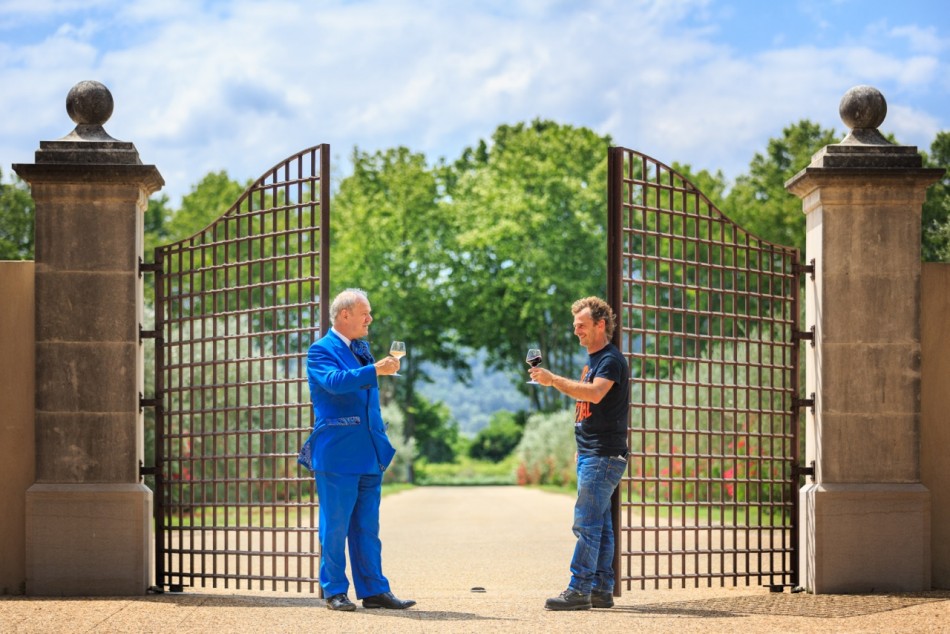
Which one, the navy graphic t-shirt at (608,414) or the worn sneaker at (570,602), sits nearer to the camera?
the navy graphic t-shirt at (608,414)

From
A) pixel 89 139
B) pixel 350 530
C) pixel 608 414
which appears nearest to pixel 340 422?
pixel 350 530

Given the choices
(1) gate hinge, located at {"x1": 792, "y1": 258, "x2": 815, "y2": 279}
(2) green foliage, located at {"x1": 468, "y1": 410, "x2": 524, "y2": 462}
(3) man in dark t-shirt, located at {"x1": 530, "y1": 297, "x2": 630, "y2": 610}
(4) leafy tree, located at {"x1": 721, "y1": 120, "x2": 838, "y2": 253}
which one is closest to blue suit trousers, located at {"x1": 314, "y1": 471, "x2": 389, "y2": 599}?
(3) man in dark t-shirt, located at {"x1": 530, "y1": 297, "x2": 630, "y2": 610}

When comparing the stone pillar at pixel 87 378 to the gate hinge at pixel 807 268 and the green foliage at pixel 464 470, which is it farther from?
the green foliage at pixel 464 470

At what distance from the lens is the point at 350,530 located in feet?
25.6

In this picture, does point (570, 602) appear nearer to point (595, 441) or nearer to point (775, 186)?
point (595, 441)

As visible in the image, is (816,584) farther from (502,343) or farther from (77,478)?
(502,343)

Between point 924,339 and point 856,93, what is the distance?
1902 millimetres

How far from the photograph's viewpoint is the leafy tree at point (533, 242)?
43094 millimetres

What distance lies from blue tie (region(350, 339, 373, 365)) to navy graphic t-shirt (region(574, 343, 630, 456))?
1419 millimetres

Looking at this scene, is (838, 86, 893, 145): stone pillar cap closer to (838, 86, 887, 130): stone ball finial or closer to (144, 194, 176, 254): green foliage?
(838, 86, 887, 130): stone ball finial

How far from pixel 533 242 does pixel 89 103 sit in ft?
117

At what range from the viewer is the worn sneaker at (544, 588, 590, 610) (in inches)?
301

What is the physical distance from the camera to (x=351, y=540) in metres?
7.76

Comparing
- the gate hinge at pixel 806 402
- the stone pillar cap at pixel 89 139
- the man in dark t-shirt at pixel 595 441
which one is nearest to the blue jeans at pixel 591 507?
the man in dark t-shirt at pixel 595 441
